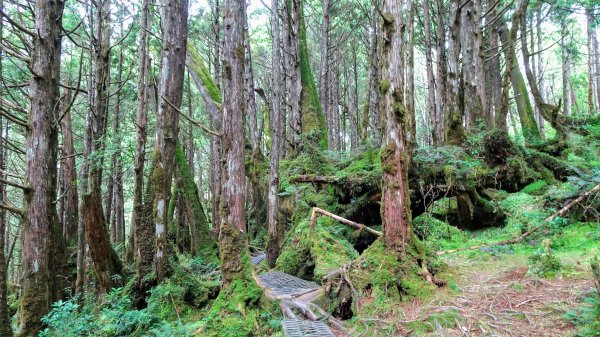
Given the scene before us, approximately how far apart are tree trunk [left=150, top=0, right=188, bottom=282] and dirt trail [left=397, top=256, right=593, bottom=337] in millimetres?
4797

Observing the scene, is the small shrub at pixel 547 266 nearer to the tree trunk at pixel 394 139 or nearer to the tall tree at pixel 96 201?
the tree trunk at pixel 394 139

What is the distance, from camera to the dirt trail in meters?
3.83

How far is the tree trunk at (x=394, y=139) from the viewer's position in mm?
5480

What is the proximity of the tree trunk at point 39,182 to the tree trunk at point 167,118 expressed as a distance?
1.86m

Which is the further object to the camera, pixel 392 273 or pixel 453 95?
pixel 453 95

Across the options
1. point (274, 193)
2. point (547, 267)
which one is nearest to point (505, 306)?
point (547, 267)

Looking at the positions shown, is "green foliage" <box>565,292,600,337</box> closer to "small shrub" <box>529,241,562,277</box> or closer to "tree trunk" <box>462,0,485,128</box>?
"small shrub" <box>529,241,562,277</box>

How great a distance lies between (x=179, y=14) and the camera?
8.20m

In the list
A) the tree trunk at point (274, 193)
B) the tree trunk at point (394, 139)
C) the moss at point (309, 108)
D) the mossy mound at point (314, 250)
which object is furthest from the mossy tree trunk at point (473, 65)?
the tree trunk at point (394, 139)

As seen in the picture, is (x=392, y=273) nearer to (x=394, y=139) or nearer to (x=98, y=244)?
(x=394, y=139)

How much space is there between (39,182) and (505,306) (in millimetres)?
6589

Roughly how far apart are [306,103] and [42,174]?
28.8 ft

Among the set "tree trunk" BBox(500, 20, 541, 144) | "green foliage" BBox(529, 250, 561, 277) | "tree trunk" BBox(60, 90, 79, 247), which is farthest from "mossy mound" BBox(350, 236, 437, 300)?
"tree trunk" BBox(500, 20, 541, 144)

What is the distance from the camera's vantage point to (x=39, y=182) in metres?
5.64
